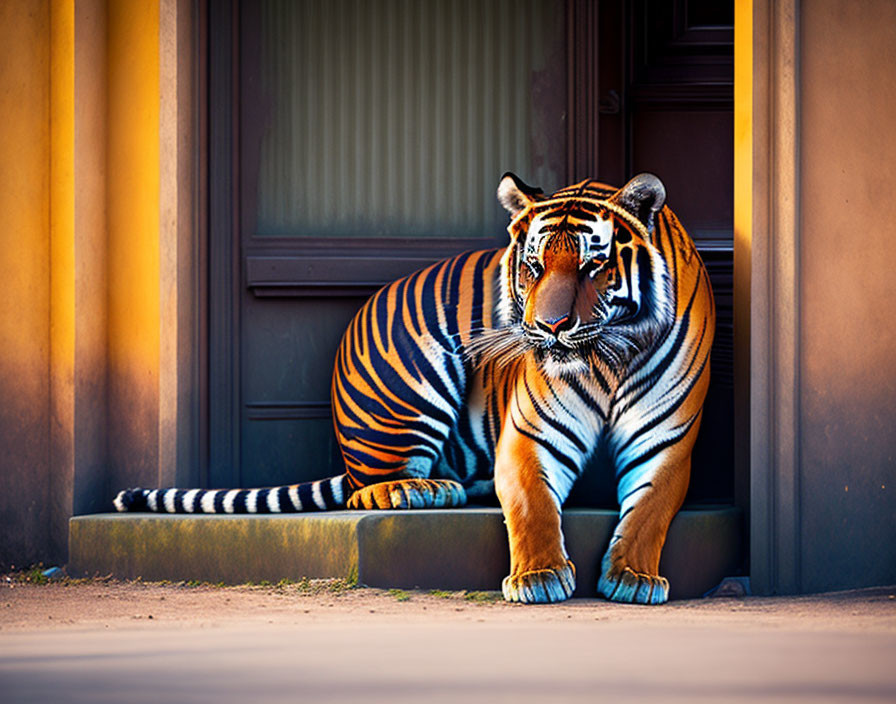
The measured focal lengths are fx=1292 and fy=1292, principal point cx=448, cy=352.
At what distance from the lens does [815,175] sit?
4613 millimetres

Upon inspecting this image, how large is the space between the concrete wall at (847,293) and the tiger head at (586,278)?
1.90 ft

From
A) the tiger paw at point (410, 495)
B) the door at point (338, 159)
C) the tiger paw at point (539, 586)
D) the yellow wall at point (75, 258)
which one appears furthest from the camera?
the door at point (338, 159)

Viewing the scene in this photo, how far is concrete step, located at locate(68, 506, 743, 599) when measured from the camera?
4.42m

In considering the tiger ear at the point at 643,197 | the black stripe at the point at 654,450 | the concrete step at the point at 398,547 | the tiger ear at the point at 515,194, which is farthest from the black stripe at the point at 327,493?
the tiger ear at the point at 643,197

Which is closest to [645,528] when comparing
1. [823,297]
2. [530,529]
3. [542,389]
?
[530,529]

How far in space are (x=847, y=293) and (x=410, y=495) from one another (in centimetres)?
172

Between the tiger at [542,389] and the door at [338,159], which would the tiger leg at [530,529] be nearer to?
the tiger at [542,389]

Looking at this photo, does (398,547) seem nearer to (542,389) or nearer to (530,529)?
(530,529)

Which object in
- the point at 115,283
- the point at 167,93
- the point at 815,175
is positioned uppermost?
the point at 167,93

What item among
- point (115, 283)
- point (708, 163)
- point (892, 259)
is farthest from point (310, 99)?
point (892, 259)

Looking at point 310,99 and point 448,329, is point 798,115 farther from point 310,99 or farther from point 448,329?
point 310,99

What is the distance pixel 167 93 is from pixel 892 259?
9.24ft

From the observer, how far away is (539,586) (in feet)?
13.6

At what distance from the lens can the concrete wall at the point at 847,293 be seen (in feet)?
14.9
